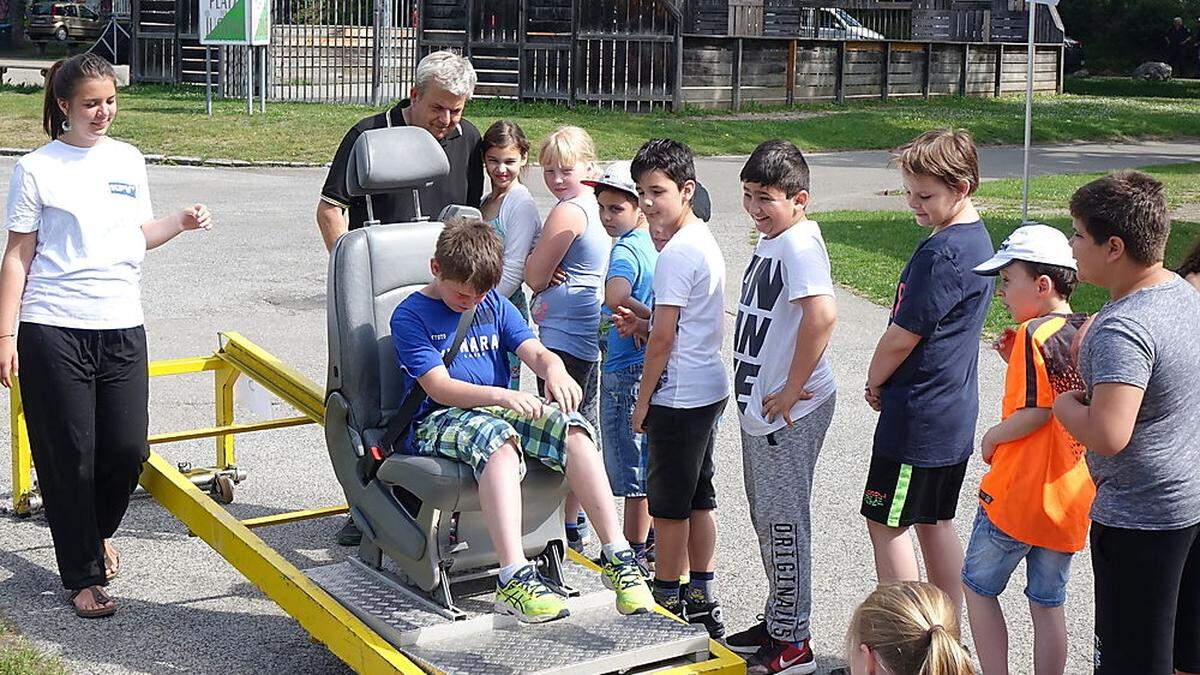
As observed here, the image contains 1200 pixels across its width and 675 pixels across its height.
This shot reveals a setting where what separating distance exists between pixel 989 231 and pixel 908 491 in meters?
10.7

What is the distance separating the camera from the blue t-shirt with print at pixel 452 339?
4.61 metres

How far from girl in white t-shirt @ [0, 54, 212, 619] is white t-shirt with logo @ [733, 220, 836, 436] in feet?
6.85

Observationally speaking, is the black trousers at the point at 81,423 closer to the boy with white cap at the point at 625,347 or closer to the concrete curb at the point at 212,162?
the boy with white cap at the point at 625,347

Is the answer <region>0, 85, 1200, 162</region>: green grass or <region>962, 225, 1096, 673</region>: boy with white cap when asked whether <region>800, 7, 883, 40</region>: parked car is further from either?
<region>962, 225, 1096, 673</region>: boy with white cap

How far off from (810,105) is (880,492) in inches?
925

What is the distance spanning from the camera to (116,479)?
5.53 m

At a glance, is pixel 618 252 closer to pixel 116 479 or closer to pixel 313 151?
pixel 116 479

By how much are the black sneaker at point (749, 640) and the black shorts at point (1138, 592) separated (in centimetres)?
139

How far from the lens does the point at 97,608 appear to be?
17.6 ft

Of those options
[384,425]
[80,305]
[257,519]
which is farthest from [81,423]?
[384,425]

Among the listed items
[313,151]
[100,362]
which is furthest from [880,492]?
[313,151]

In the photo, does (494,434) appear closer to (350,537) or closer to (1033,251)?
(1033,251)

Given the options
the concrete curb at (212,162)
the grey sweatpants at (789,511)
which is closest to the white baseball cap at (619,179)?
the grey sweatpants at (789,511)

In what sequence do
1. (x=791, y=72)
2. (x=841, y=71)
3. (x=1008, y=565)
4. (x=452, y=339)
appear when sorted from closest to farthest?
(x=1008, y=565), (x=452, y=339), (x=791, y=72), (x=841, y=71)
